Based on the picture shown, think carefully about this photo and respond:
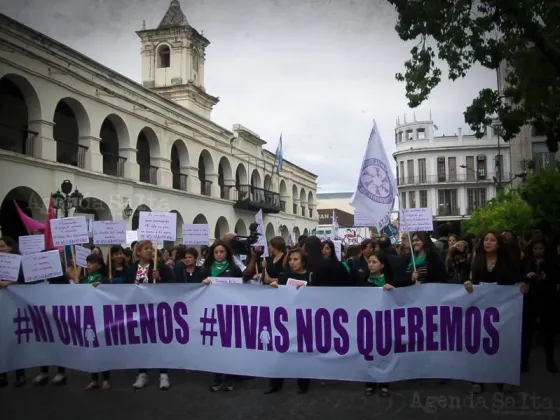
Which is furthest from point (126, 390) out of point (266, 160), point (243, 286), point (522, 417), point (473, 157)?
point (473, 157)

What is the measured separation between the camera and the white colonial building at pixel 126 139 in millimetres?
18609

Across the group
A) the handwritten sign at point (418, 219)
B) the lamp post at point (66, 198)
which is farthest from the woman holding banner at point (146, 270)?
the lamp post at point (66, 198)

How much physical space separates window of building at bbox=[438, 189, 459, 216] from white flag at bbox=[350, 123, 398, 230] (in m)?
55.0

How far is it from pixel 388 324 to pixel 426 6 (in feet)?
16.6

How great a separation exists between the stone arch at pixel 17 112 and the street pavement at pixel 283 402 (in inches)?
536

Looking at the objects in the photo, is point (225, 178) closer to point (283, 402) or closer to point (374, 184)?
point (374, 184)

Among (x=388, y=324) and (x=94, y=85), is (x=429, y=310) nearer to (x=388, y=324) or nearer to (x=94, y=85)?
(x=388, y=324)

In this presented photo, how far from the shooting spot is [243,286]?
638 centimetres

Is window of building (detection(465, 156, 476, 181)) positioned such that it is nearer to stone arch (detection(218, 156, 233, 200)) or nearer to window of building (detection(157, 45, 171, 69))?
stone arch (detection(218, 156, 233, 200))

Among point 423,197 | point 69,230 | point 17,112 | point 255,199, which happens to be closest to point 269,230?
point 255,199

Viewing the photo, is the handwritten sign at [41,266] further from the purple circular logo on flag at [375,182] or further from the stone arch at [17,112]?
the stone arch at [17,112]

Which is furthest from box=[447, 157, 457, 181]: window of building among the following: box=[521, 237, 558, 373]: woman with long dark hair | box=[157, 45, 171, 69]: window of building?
box=[521, 237, 558, 373]: woman with long dark hair

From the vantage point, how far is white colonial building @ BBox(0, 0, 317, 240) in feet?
61.1

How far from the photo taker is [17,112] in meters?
20.8
